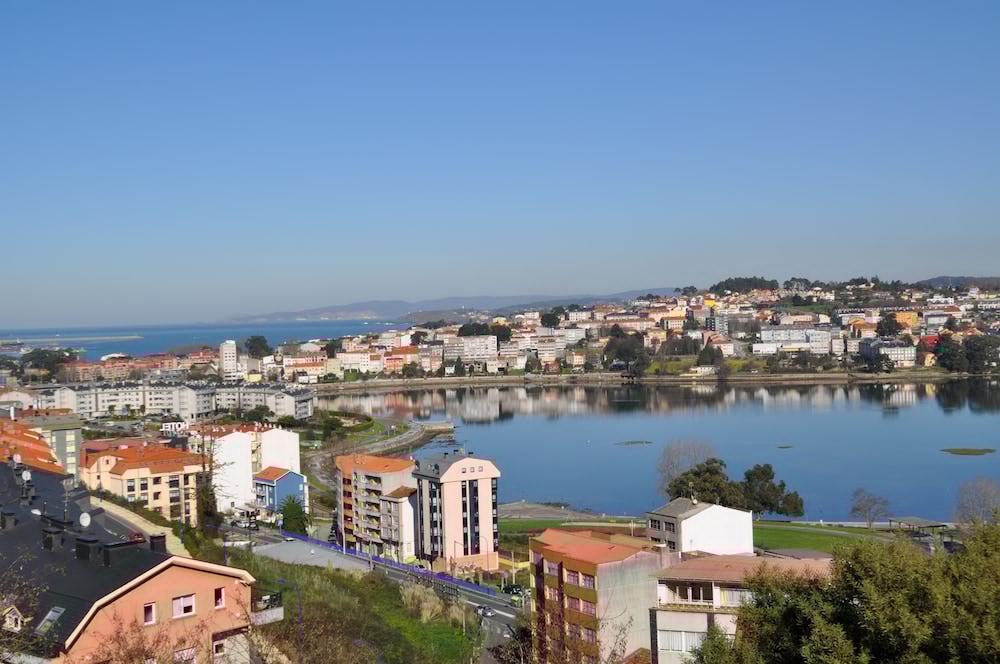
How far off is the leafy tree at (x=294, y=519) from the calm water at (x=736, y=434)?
11.8 ft

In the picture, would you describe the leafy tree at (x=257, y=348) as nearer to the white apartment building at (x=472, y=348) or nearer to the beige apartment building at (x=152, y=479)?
the white apartment building at (x=472, y=348)

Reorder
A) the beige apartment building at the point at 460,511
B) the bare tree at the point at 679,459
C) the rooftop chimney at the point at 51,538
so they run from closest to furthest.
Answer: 1. the rooftop chimney at the point at 51,538
2. the beige apartment building at the point at 460,511
3. the bare tree at the point at 679,459

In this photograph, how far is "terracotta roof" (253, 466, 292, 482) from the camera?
9977 millimetres

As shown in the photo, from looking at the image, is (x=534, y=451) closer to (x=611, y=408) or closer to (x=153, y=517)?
(x=611, y=408)

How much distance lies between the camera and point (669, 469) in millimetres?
11047

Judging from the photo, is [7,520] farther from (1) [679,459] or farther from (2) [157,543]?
(1) [679,459]

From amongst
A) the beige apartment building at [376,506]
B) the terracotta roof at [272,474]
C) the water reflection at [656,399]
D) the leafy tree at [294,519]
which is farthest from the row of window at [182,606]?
the water reflection at [656,399]

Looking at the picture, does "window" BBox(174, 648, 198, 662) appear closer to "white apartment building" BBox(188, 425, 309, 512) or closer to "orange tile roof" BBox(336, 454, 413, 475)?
"orange tile roof" BBox(336, 454, 413, 475)

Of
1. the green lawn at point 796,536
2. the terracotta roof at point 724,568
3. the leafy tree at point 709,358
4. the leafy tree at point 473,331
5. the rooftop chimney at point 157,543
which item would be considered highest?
the rooftop chimney at point 157,543

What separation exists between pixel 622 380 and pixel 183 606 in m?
28.2

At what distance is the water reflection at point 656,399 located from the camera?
74.0ft

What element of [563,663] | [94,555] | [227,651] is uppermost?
[94,555]

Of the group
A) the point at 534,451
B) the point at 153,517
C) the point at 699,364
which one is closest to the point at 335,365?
the point at 699,364

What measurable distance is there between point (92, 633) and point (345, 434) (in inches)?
621
